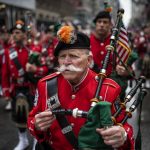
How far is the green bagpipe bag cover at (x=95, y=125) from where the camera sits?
2488mm

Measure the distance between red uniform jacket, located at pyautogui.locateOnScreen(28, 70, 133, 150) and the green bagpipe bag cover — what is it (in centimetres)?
45

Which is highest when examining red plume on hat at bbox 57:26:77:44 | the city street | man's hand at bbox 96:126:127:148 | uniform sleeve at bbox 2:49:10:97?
red plume on hat at bbox 57:26:77:44

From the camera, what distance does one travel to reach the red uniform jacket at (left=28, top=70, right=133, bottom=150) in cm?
313

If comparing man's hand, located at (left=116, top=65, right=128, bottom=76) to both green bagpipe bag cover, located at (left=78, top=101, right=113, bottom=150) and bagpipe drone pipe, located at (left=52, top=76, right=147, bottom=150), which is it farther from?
green bagpipe bag cover, located at (left=78, top=101, right=113, bottom=150)

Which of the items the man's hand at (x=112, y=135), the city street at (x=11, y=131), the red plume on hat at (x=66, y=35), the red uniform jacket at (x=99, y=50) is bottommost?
the city street at (x=11, y=131)

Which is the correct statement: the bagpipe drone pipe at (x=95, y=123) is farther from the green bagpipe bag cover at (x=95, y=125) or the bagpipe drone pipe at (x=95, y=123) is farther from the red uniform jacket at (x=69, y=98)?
the red uniform jacket at (x=69, y=98)

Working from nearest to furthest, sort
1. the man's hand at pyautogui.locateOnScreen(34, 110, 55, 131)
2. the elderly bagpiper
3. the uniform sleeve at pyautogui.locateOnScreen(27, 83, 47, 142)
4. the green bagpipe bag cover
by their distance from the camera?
the green bagpipe bag cover < the man's hand at pyautogui.locateOnScreen(34, 110, 55, 131) < the elderly bagpiper < the uniform sleeve at pyautogui.locateOnScreen(27, 83, 47, 142)

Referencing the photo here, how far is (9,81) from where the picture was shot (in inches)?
290

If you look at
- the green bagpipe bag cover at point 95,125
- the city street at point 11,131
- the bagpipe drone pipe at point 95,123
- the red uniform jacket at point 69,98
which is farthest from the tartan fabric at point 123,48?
the city street at point 11,131

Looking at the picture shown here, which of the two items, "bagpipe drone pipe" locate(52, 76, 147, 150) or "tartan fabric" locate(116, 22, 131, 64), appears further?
"tartan fabric" locate(116, 22, 131, 64)

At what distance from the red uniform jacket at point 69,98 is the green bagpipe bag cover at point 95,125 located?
453 millimetres

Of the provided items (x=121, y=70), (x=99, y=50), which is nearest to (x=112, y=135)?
(x=121, y=70)

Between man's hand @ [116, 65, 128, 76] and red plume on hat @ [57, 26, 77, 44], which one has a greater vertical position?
red plume on hat @ [57, 26, 77, 44]

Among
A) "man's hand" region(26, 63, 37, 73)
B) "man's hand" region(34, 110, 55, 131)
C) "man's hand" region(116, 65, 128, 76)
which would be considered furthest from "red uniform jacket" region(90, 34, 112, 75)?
"man's hand" region(34, 110, 55, 131)
